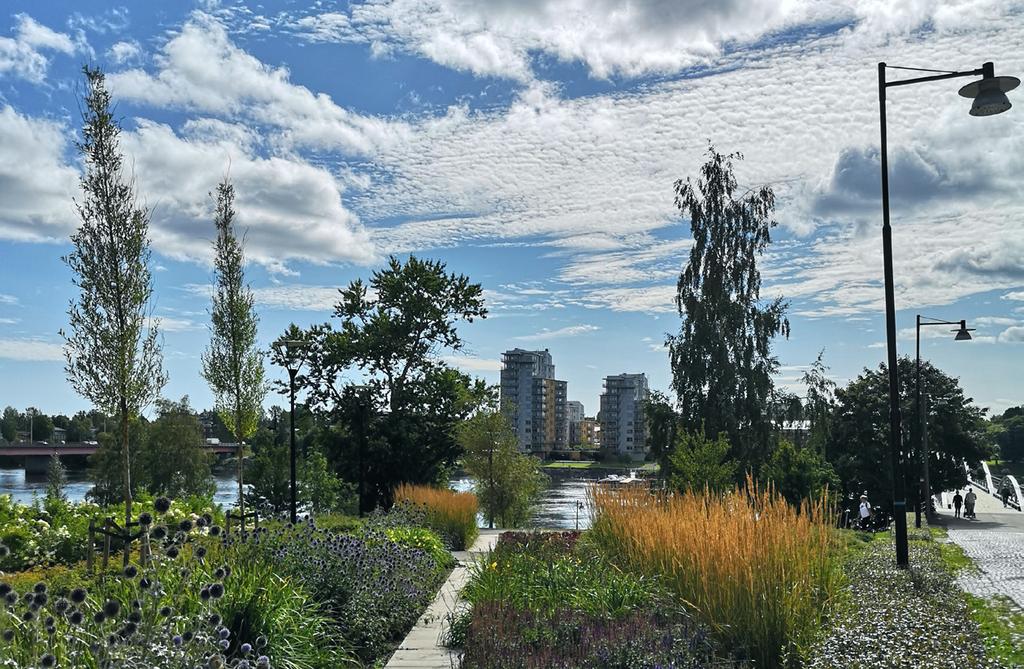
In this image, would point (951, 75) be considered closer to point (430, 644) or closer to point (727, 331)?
point (430, 644)

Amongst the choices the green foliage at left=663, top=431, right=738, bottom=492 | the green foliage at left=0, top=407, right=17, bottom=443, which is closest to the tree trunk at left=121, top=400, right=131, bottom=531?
the green foliage at left=663, top=431, right=738, bottom=492

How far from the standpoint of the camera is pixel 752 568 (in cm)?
642

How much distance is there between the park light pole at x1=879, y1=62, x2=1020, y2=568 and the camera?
36.3ft

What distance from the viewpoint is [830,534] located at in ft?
25.2

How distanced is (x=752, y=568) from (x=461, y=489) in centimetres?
2326

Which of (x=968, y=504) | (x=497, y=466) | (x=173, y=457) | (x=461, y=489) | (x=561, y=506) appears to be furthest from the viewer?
(x=561, y=506)

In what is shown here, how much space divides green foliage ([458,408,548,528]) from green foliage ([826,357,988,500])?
18.0 meters

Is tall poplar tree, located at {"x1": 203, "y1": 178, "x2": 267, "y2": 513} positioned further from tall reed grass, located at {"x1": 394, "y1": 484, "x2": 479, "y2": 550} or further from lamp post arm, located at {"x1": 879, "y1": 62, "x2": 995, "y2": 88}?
lamp post arm, located at {"x1": 879, "y1": 62, "x2": 995, "y2": 88}

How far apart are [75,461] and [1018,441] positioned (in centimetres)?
11057

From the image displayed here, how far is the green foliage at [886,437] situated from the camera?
40812mm

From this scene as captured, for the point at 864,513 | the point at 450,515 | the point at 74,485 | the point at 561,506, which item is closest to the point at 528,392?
the point at 74,485

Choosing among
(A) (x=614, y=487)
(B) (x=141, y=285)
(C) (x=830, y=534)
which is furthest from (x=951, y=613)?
(B) (x=141, y=285)

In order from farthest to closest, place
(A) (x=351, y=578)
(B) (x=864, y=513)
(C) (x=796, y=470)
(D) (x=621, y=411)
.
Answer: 1. (D) (x=621, y=411)
2. (C) (x=796, y=470)
3. (B) (x=864, y=513)
4. (A) (x=351, y=578)

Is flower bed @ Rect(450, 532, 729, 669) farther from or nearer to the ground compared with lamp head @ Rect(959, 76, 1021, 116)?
nearer to the ground
